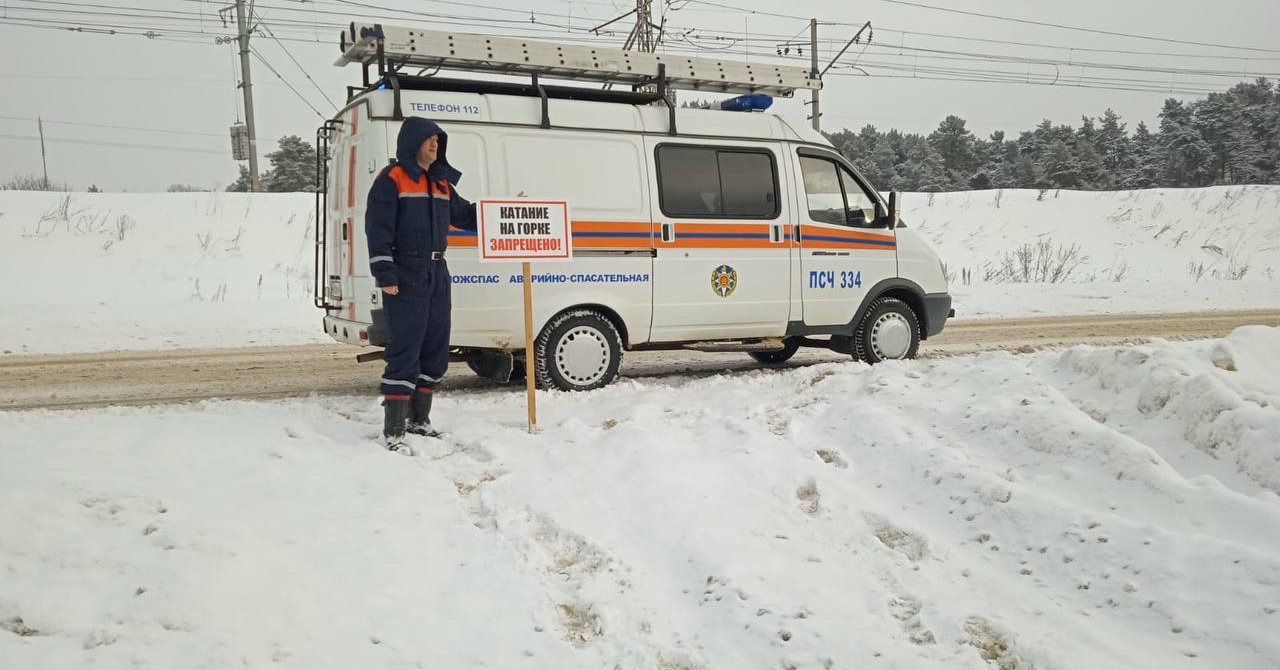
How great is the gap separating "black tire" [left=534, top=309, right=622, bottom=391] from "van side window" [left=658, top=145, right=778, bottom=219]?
1201 mm

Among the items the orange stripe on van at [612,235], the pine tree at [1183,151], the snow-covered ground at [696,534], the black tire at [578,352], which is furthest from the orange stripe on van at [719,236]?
the pine tree at [1183,151]

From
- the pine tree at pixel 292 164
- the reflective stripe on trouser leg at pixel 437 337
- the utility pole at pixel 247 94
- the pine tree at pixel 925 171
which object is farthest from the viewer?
the pine tree at pixel 925 171

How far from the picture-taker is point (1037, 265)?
2294cm

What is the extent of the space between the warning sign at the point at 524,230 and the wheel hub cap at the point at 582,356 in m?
1.42

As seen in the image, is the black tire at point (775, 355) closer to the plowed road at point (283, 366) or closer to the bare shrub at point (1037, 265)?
the plowed road at point (283, 366)

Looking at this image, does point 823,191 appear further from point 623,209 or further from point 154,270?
point 154,270

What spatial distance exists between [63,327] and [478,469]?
10267mm

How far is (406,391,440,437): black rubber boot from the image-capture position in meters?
5.62

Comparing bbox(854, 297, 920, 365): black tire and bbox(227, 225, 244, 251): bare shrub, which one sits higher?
bbox(227, 225, 244, 251): bare shrub

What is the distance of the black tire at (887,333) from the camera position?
8672mm

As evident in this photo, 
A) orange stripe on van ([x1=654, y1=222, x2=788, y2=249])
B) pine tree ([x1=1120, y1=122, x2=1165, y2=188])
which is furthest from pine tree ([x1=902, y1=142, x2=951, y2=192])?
orange stripe on van ([x1=654, y1=222, x2=788, y2=249])

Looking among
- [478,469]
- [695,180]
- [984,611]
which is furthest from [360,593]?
[695,180]

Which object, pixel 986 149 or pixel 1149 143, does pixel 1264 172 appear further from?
pixel 986 149

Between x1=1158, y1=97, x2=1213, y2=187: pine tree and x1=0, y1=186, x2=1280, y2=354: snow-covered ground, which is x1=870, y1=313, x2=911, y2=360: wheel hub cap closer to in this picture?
x1=0, y1=186, x2=1280, y2=354: snow-covered ground
